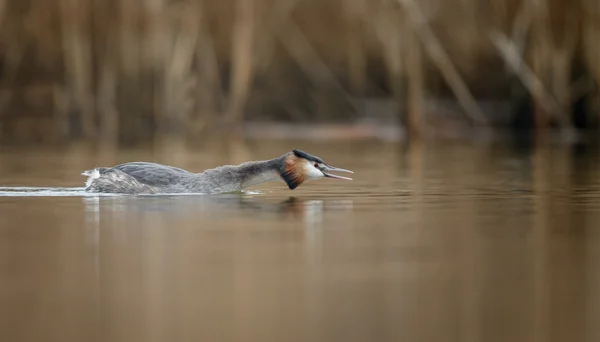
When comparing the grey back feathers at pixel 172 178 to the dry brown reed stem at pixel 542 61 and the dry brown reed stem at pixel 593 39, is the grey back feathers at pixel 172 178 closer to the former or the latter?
the dry brown reed stem at pixel 542 61

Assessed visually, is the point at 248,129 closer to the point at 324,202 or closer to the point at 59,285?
the point at 324,202

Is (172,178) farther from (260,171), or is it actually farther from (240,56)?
(240,56)

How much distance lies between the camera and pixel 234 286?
569 centimetres

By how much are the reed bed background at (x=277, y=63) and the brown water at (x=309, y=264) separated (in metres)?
8.18

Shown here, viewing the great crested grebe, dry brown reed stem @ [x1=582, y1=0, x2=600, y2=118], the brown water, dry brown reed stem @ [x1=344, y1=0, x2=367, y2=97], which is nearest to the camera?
the brown water

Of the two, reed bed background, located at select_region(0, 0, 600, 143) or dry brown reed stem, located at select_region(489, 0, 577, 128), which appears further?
reed bed background, located at select_region(0, 0, 600, 143)

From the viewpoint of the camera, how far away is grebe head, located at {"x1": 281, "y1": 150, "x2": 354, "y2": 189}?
1032cm

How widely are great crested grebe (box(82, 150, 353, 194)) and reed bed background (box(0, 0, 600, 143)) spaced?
7.97m

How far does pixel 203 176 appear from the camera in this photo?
34.3ft

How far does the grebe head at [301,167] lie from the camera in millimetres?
10320

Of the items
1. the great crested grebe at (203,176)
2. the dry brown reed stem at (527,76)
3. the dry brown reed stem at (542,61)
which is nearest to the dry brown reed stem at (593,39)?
the dry brown reed stem at (542,61)

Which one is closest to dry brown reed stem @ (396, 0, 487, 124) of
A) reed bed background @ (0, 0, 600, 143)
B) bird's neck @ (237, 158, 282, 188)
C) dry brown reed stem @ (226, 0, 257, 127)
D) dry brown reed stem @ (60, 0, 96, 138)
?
reed bed background @ (0, 0, 600, 143)

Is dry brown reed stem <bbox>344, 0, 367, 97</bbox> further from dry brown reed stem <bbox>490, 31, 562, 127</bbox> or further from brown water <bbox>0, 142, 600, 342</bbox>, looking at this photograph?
brown water <bbox>0, 142, 600, 342</bbox>

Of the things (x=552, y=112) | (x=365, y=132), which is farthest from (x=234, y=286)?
(x=365, y=132)
